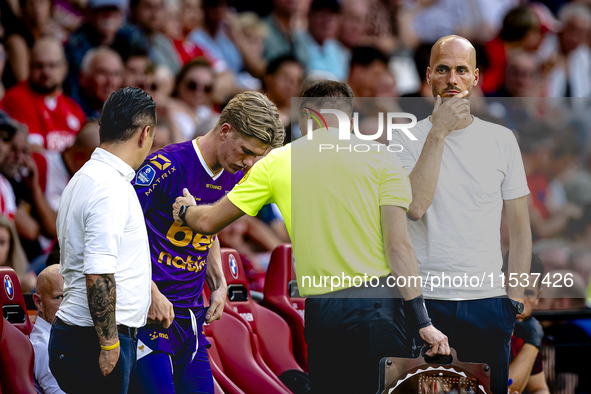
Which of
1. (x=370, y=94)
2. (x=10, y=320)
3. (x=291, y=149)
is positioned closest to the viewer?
(x=291, y=149)

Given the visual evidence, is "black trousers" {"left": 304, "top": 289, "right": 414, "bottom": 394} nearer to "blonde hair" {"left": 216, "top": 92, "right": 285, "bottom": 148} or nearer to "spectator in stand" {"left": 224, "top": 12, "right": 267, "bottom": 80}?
"blonde hair" {"left": 216, "top": 92, "right": 285, "bottom": 148}

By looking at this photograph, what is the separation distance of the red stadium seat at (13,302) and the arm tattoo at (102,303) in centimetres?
113

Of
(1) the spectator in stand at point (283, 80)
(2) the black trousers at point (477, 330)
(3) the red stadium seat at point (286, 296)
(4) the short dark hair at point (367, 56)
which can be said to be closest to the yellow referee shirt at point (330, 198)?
(2) the black trousers at point (477, 330)

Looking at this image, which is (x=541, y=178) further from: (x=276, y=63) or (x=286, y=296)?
(x=286, y=296)

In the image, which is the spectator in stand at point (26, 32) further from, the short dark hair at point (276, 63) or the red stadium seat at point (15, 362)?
the red stadium seat at point (15, 362)

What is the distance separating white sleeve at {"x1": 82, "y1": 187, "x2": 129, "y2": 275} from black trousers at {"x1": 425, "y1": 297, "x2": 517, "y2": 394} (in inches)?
56.5

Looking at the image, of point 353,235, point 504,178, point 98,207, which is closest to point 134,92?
point 98,207

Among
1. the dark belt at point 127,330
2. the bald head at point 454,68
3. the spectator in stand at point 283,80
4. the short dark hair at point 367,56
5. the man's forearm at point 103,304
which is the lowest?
the dark belt at point 127,330

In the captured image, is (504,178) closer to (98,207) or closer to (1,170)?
(98,207)

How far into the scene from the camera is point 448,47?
3283mm

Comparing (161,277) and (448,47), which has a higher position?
(448,47)

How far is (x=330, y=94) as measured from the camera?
3092 millimetres

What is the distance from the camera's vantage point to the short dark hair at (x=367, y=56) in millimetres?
7129

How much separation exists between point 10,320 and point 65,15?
3504 mm
